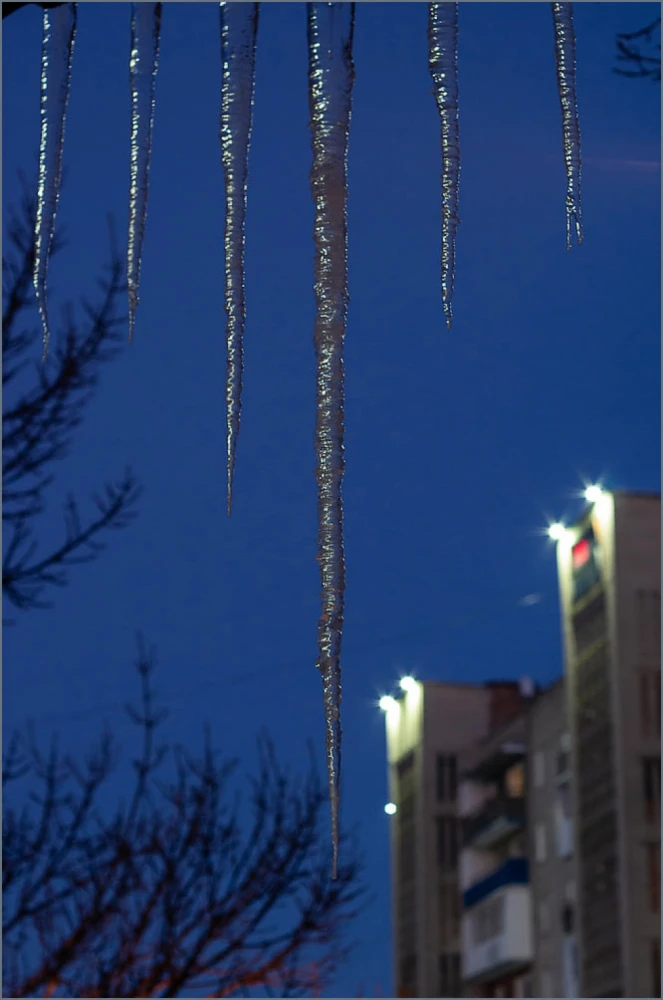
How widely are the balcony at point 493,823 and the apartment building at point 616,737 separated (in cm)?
20

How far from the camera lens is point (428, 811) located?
3.44m

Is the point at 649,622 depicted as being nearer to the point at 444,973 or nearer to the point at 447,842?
the point at 447,842

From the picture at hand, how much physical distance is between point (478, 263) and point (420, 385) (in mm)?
368

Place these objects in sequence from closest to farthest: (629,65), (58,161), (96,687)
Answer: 1. (58,161)
2. (629,65)
3. (96,687)

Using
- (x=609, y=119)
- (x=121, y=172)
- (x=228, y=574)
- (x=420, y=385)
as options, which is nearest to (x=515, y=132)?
(x=609, y=119)

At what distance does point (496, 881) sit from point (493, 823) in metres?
0.17

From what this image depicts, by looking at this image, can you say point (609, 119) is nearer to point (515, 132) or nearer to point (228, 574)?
point (515, 132)

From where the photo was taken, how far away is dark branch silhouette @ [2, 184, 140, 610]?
3402 mm

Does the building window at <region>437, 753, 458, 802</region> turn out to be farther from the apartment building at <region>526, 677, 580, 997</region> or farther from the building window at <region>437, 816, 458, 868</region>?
the apartment building at <region>526, 677, 580, 997</region>

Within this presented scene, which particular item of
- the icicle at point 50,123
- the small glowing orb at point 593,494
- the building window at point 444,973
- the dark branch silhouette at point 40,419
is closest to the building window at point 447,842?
the building window at point 444,973

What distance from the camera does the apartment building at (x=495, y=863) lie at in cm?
339

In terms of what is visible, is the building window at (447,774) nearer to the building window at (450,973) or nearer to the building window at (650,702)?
the building window at (450,973)

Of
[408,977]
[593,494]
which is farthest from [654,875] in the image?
[593,494]

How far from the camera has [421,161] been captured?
3676 millimetres
